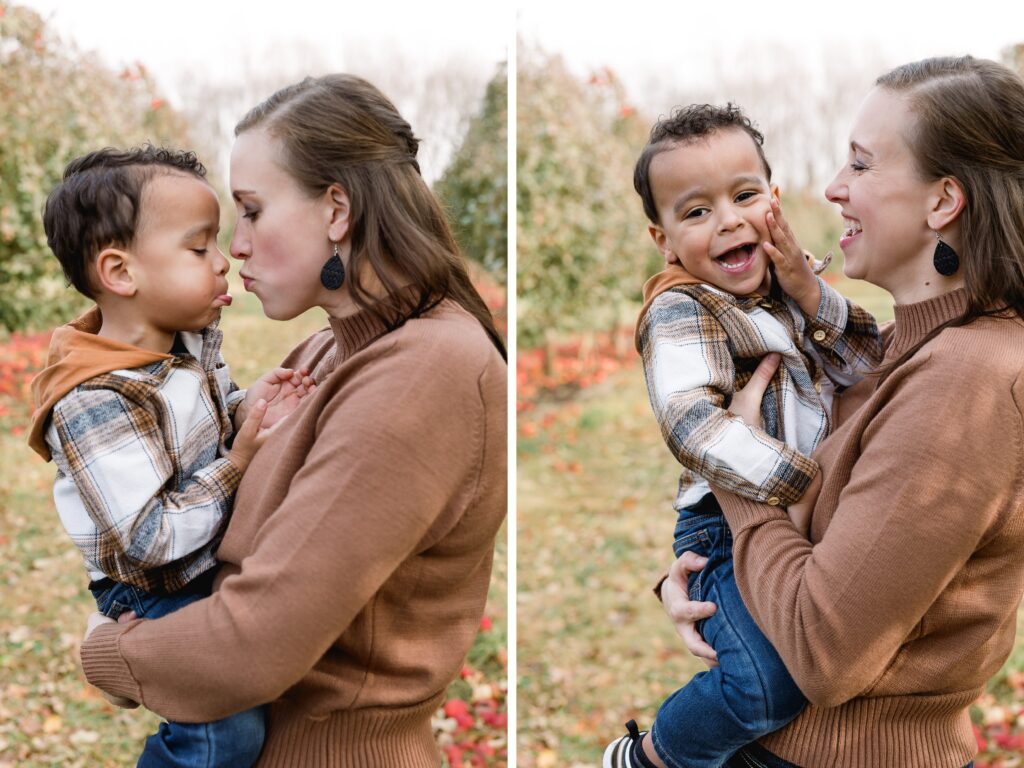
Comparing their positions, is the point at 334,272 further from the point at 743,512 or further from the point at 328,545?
the point at 743,512

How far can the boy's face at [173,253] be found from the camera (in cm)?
205

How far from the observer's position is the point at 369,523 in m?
1.73

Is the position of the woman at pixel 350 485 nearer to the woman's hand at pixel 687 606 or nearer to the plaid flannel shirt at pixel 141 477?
the plaid flannel shirt at pixel 141 477

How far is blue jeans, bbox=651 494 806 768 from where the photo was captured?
194cm

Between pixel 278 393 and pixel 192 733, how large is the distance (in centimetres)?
64

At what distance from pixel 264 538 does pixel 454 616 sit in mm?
432

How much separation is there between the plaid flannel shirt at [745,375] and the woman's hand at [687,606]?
132 millimetres

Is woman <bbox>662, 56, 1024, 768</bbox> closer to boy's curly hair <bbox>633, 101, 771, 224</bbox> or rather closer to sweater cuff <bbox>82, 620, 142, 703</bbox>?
boy's curly hair <bbox>633, 101, 771, 224</bbox>

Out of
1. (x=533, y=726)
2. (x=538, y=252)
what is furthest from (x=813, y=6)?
Result: (x=533, y=726)

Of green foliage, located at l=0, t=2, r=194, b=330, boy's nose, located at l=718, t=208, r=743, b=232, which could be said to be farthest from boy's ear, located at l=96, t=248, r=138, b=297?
green foliage, located at l=0, t=2, r=194, b=330

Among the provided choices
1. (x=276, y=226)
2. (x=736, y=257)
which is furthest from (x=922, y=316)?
(x=276, y=226)

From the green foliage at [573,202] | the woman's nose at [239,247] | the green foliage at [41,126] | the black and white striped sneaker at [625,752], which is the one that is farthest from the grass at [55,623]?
the woman's nose at [239,247]

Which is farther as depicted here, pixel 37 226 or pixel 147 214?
pixel 37 226

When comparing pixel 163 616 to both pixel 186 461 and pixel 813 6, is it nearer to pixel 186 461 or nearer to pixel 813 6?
pixel 186 461
